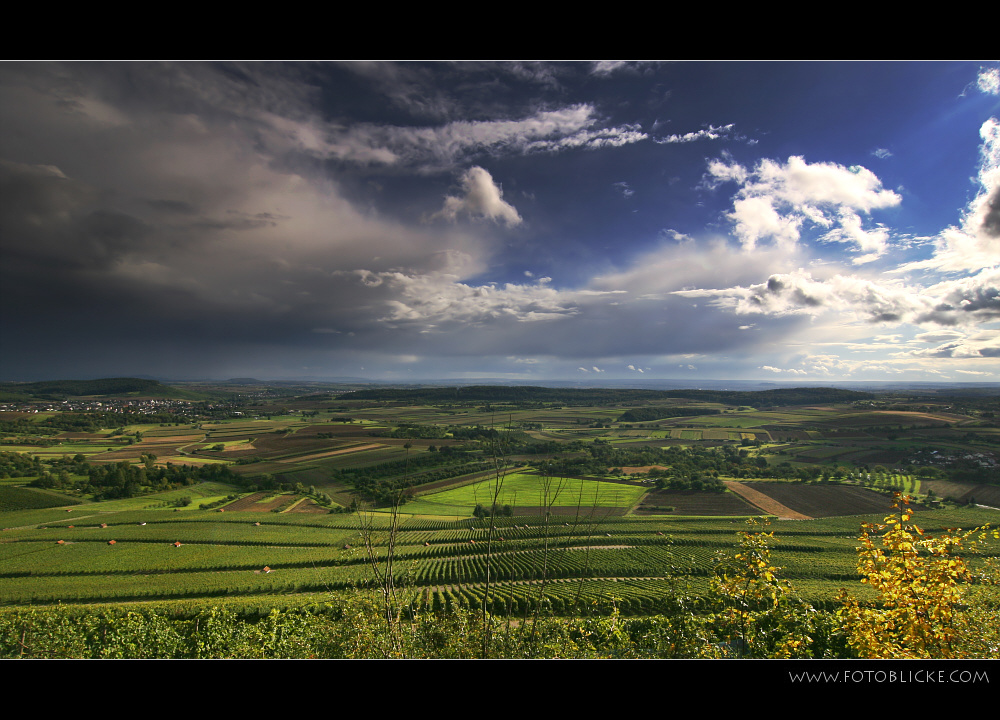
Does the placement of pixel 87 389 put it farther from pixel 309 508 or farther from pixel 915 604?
pixel 915 604

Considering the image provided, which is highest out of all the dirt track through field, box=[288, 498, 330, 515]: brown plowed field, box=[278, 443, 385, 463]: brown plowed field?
the dirt track through field

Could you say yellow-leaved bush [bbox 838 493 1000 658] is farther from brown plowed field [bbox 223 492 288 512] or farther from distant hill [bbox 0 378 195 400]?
distant hill [bbox 0 378 195 400]

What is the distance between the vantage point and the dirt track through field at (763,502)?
664 inches

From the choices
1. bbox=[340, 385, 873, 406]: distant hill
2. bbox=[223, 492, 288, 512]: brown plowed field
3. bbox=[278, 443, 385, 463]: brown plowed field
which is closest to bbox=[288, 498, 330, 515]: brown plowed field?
bbox=[223, 492, 288, 512]: brown plowed field

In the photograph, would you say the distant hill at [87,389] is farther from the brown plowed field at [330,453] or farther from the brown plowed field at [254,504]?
the brown plowed field at [254,504]

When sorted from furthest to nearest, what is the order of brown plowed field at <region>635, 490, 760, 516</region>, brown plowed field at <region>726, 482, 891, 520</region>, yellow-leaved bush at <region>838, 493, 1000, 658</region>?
brown plowed field at <region>635, 490, 760, 516</region>
brown plowed field at <region>726, 482, 891, 520</region>
yellow-leaved bush at <region>838, 493, 1000, 658</region>

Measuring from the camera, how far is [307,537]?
1944 cm

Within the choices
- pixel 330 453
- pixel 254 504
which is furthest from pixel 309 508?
pixel 330 453

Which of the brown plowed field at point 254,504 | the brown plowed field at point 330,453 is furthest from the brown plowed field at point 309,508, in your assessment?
the brown plowed field at point 330,453

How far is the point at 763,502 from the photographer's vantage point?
61.1 feet

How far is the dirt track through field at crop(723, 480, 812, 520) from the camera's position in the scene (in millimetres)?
16873

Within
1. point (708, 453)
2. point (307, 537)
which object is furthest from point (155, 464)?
point (708, 453)
